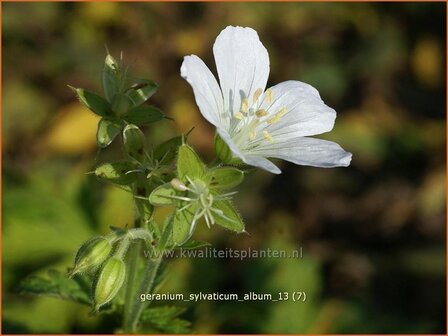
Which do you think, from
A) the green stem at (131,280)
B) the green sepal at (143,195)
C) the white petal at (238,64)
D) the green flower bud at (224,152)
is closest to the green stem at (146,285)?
the green stem at (131,280)

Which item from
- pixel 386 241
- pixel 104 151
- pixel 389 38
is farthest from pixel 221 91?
pixel 389 38

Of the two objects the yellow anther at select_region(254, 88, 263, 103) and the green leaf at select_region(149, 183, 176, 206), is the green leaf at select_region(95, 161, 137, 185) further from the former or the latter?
the yellow anther at select_region(254, 88, 263, 103)

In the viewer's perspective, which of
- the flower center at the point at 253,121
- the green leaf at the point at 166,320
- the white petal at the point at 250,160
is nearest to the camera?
the white petal at the point at 250,160

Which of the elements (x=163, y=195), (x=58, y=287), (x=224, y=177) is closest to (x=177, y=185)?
(x=163, y=195)

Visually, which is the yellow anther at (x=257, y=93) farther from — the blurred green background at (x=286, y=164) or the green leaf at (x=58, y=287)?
the blurred green background at (x=286, y=164)

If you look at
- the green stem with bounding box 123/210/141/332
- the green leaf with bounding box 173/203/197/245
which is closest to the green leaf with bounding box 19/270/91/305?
the green stem with bounding box 123/210/141/332

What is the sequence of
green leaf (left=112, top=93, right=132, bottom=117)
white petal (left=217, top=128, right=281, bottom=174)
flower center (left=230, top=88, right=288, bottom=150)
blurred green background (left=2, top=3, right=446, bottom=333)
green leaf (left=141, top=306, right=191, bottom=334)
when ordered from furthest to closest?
blurred green background (left=2, top=3, right=446, bottom=333), green leaf (left=141, top=306, right=191, bottom=334), flower center (left=230, top=88, right=288, bottom=150), green leaf (left=112, top=93, right=132, bottom=117), white petal (left=217, top=128, right=281, bottom=174)
